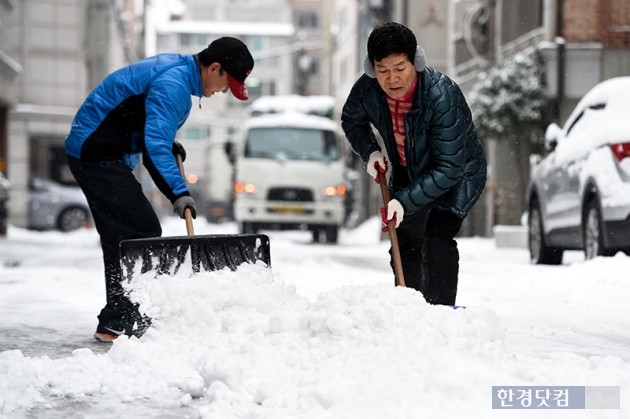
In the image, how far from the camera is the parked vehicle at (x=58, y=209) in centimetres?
2617

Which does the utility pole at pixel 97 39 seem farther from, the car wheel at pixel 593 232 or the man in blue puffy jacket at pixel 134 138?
the man in blue puffy jacket at pixel 134 138

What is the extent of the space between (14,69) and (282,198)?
6.09m

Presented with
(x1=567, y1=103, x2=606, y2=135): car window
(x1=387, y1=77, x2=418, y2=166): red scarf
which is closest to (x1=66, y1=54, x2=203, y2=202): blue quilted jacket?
(x1=387, y1=77, x2=418, y2=166): red scarf

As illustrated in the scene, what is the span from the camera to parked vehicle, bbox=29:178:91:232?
85.9ft

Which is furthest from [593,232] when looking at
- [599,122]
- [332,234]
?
[332,234]

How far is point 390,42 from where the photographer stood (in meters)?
4.88

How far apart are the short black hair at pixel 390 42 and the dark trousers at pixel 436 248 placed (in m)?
0.94

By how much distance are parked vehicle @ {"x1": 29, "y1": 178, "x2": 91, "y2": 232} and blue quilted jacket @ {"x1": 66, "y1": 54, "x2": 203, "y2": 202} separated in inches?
813

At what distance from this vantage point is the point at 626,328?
22.2 feet

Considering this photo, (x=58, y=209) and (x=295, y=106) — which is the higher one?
(x=295, y=106)

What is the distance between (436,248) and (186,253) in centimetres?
125

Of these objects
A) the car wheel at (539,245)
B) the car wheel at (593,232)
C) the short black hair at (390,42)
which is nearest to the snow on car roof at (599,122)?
the car wheel at (593,232)

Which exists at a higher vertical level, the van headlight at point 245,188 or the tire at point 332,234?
the van headlight at point 245,188

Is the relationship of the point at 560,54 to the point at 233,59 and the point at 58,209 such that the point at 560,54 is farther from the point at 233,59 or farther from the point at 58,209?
the point at 233,59
